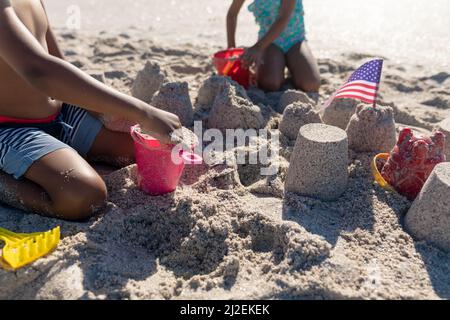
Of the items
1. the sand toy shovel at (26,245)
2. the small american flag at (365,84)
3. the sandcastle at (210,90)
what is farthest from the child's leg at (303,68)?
the sand toy shovel at (26,245)

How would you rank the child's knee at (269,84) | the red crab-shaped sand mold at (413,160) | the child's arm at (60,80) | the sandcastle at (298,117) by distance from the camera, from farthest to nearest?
1. the child's knee at (269,84)
2. the sandcastle at (298,117)
3. the red crab-shaped sand mold at (413,160)
4. the child's arm at (60,80)

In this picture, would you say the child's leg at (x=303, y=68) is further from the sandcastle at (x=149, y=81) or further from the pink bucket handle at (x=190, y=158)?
the pink bucket handle at (x=190, y=158)

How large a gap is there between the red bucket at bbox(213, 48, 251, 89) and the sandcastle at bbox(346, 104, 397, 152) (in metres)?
1.04

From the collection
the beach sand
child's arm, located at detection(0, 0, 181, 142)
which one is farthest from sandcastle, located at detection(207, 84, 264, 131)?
child's arm, located at detection(0, 0, 181, 142)

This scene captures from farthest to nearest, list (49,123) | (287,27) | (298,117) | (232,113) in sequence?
(287,27) → (232,113) → (298,117) → (49,123)

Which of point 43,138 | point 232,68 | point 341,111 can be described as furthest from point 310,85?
point 43,138

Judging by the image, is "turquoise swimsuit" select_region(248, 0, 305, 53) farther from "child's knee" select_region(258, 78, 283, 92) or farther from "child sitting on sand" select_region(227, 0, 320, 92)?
"child's knee" select_region(258, 78, 283, 92)

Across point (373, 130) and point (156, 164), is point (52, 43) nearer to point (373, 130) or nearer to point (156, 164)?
point (156, 164)

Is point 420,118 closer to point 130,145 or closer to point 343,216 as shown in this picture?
point 343,216

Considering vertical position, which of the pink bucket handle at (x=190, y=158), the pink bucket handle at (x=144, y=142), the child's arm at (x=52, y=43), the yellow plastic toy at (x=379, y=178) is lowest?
the yellow plastic toy at (x=379, y=178)

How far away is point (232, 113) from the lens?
8.28ft

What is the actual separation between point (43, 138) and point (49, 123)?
6.8 inches

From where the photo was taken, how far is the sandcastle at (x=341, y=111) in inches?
97.6
